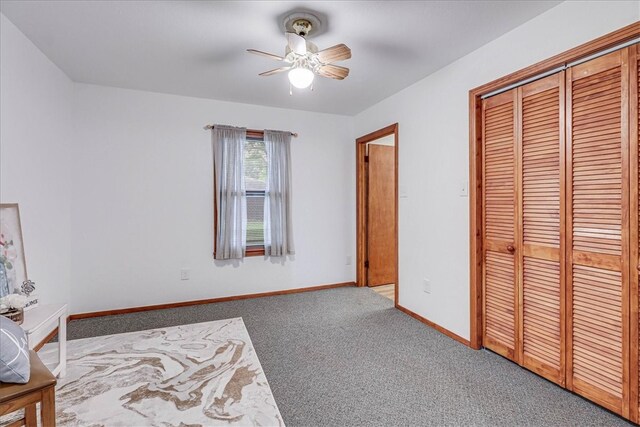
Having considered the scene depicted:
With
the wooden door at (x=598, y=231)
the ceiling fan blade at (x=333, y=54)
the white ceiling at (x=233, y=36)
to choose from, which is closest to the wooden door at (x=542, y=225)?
the wooden door at (x=598, y=231)

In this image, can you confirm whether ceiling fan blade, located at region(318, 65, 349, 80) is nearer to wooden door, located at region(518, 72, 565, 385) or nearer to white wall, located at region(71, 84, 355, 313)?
wooden door, located at region(518, 72, 565, 385)

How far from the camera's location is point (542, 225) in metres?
2.15

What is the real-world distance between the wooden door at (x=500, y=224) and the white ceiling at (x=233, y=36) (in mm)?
620

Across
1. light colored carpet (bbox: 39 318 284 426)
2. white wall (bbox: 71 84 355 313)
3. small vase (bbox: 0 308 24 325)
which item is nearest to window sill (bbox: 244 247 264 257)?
white wall (bbox: 71 84 355 313)

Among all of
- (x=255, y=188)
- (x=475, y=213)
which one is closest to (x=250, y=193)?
(x=255, y=188)

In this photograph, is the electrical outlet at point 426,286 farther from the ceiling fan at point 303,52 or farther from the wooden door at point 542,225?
the ceiling fan at point 303,52

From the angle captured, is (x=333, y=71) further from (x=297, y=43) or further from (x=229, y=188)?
(x=229, y=188)

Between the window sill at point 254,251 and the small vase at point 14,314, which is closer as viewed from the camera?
the small vase at point 14,314

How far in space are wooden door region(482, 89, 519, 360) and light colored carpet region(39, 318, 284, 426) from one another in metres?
1.81

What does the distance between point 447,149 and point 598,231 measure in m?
1.34

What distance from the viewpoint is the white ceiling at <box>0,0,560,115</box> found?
2.04m

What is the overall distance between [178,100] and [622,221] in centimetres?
414

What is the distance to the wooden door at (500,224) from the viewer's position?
235 centimetres

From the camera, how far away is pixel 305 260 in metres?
4.36
